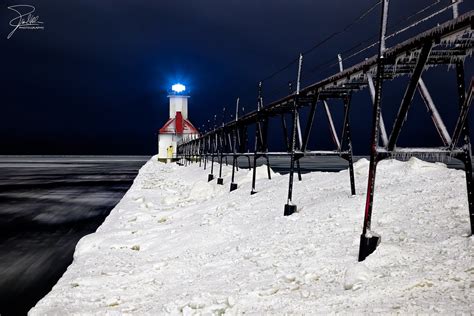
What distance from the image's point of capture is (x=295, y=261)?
20.8 feet

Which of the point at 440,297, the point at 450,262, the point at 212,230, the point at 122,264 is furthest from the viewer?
the point at 212,230

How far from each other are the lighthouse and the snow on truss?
155ft

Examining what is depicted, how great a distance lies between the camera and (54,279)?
27.0 ft

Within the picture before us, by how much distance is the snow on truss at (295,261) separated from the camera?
471cm

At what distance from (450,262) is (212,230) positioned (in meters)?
6.02

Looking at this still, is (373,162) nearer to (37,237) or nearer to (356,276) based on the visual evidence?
(356,276)

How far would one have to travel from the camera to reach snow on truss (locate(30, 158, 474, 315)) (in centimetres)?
471

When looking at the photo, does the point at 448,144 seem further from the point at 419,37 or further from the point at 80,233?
the point at 80,233

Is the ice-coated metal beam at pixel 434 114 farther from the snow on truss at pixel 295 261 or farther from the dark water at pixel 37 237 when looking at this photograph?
the dark water at pixel 37 237

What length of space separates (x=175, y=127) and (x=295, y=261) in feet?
175

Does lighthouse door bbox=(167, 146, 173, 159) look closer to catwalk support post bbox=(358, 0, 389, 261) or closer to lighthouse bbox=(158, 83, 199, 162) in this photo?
lighthouse bbox=(158, 83, 199, 162)

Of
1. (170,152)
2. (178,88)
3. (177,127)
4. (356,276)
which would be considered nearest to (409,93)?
(356,276)

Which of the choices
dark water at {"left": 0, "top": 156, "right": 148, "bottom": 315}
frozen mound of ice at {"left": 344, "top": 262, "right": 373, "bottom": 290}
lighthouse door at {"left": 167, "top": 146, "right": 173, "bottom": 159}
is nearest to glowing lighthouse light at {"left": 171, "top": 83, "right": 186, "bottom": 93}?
lighthouse door at {"left": 167, "top": 146, "right": 173, "bottom": 159}

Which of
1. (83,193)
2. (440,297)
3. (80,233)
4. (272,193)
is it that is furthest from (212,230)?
(83,193)
